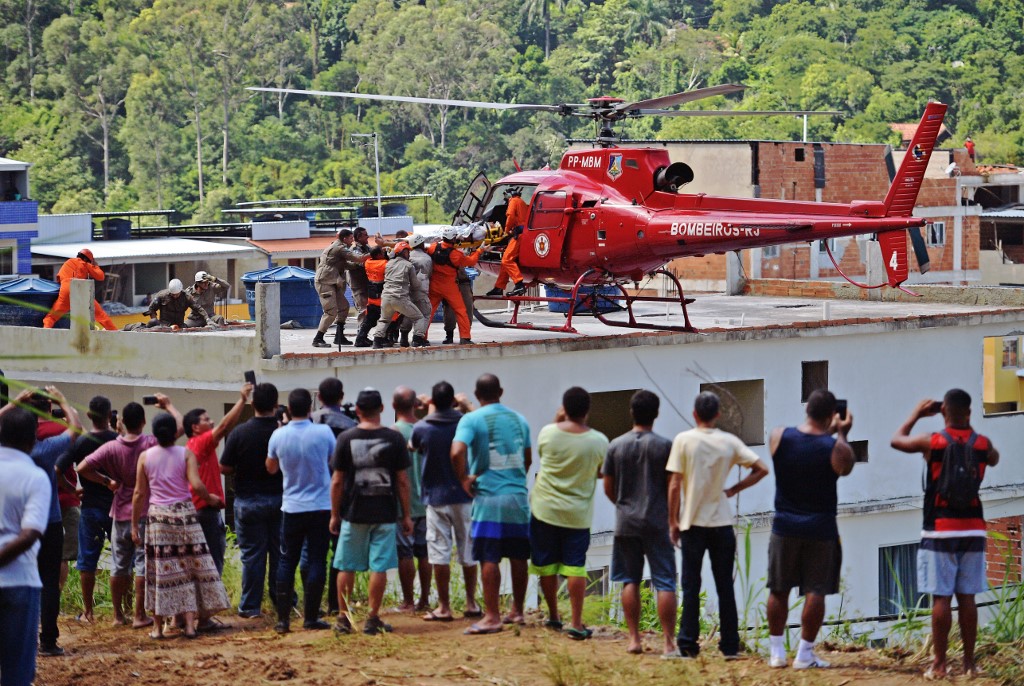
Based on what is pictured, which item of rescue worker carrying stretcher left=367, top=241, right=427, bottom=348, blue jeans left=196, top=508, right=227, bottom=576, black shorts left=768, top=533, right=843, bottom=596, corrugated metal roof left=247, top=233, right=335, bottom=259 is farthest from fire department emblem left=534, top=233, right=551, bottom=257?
corrugated metal roof left=247, top=233, right=335, bottom=259

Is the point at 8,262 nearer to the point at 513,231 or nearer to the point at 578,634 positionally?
the point at 513,231

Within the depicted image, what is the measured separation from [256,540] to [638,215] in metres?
10.0

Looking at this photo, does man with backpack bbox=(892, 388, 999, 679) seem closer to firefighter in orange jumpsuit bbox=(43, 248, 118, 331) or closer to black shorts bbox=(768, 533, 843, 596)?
black shorts bbox=(768, 533, 843, 596)

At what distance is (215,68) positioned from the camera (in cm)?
8919

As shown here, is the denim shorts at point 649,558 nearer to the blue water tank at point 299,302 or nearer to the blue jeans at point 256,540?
the blue jeans at point 256,540

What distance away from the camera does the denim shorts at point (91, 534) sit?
1215cm

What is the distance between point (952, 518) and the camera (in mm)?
9766

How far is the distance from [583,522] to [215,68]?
269 ft

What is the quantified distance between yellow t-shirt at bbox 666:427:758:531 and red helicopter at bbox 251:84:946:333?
9.62 meters

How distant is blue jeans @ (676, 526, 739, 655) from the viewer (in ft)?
33.2

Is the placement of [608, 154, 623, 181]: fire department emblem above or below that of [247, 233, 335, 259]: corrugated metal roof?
below

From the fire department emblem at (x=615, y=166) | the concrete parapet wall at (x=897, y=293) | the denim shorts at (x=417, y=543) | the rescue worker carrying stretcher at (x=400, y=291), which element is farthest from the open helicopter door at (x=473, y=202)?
the denim shorts at (x=417, y=543)

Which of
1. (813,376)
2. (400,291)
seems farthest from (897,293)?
(400,291)

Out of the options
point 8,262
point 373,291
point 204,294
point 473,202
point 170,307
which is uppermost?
point 8,262
